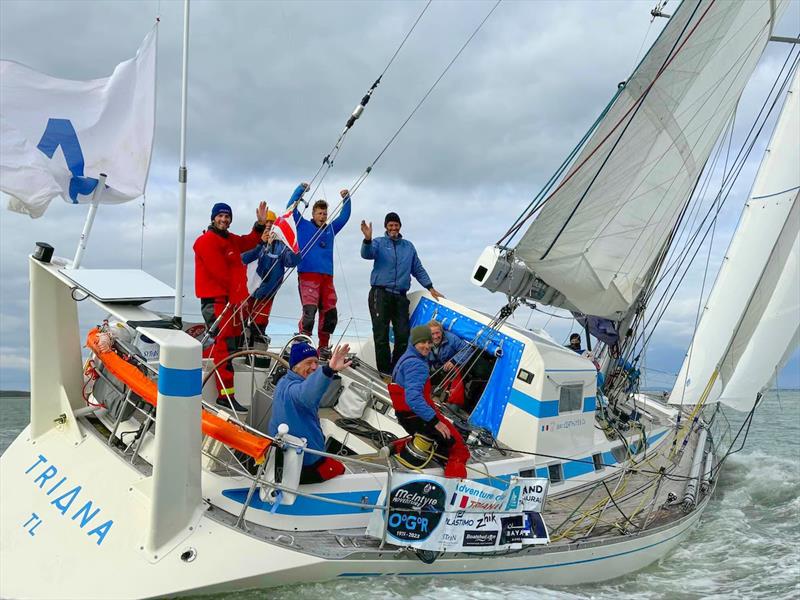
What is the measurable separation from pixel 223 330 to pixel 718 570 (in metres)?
5.85

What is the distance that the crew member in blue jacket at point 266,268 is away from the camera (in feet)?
23.2

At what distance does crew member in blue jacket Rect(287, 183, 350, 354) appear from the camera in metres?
7.72

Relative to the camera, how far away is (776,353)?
9.29 meters

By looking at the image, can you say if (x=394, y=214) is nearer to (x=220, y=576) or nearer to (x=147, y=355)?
(x=147, y=355)

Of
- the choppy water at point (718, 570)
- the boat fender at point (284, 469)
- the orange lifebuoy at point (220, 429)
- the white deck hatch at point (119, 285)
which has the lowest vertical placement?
the choppy water at point (718, 570)

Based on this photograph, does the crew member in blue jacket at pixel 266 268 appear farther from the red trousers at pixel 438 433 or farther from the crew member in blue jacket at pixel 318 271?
the red trousers at pixel 438 433

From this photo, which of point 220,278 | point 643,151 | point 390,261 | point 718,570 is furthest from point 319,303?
point 718,570

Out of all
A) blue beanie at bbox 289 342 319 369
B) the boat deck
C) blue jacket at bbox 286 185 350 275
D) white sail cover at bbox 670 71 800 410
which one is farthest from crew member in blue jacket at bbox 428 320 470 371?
white sail cover at bbox 670 71 800 410

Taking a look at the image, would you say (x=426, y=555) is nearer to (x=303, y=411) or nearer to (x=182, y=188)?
(x=303, y=411)

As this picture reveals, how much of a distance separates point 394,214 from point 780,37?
769 centimetres

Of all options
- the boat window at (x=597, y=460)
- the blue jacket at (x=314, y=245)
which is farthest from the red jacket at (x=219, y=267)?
the boat window at (x=597, y=460)

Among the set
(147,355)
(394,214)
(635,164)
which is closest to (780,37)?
(635,164)

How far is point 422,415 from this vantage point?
5367mm

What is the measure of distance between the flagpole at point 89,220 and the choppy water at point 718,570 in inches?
105
